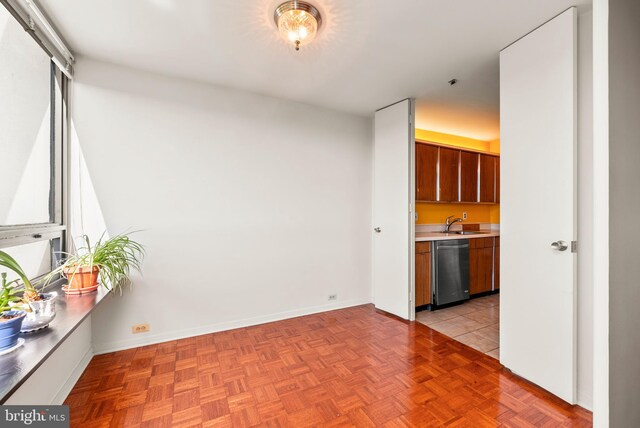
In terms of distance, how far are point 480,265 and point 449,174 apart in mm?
1421

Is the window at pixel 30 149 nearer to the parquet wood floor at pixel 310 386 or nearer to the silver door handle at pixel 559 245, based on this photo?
the parquet wood floor at pixel 310 386

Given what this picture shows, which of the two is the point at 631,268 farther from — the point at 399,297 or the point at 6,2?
the point at 6,2

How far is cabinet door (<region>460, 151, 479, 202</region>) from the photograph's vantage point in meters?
4.32

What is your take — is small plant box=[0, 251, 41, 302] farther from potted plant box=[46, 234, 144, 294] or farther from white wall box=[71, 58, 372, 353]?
white wall box=[71, 58, 372, 353]

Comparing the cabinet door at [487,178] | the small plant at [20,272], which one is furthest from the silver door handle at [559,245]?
the small plant at [20,272]

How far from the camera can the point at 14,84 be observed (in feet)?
5.83

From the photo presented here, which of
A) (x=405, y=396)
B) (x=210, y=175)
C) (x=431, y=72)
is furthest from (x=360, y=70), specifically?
(x=405, y=396)

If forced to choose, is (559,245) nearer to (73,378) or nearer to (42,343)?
(42,343)

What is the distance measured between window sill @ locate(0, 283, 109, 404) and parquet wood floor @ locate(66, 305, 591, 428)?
2.21ft

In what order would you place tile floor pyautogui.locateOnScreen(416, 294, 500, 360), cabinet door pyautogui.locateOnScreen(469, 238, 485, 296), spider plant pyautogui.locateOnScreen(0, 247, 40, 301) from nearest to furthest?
1. spider plant pyautogui.locateOnScreen(0, 247, 40, 301)
2. tile floor pyautogui.locateOnScreen(416, 294, 500, 360)
3. cabinet door pyautogui.locateOnScreen(469, 238, 485, 296)

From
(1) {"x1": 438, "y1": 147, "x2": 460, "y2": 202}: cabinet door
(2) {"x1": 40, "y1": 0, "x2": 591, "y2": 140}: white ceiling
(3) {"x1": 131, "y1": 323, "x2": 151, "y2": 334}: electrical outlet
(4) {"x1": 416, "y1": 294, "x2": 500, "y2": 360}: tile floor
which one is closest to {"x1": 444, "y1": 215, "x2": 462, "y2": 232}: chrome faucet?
(1) {"x1": 438, "y1": 147, "x2": 460, "y2": 202}: cabinet door

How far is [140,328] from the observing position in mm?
2600

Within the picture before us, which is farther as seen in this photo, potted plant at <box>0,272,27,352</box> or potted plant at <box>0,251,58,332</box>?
potted plant at <box>0,251,58,332</box>

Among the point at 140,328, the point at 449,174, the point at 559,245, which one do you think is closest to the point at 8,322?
the point at 140,328
